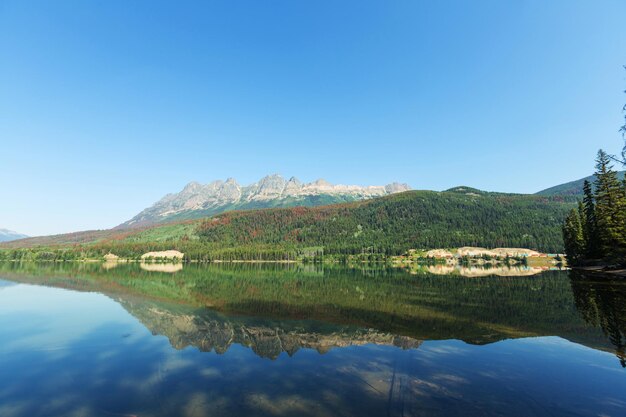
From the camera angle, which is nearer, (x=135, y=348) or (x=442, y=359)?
(x=442, y=359)

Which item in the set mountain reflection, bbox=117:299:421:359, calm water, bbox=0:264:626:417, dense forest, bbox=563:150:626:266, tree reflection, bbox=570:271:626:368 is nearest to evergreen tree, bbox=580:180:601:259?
dense forest, bbox=563:150:626:266

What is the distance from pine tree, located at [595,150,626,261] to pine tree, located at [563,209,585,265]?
1548 cm

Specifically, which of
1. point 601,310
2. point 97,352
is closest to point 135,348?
point 97,352

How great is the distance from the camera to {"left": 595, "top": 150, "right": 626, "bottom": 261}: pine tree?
64.2 metres

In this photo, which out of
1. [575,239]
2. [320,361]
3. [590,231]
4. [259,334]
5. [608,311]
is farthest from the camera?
[575,239]

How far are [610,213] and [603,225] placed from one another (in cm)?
289

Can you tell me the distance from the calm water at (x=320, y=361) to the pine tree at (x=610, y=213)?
35162 mm

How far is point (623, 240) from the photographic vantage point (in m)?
60.3

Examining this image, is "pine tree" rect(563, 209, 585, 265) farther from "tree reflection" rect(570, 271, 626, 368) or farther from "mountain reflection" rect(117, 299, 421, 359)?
"mountain reflection" rect(117, 299, 421, 359)

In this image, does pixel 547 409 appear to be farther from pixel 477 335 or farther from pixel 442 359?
pixel 477 335

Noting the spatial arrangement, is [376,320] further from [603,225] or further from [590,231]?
[590,231]

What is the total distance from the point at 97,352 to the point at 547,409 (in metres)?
28.0

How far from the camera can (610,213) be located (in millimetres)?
69312

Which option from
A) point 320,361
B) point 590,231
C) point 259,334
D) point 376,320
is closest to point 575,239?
point 590,231
